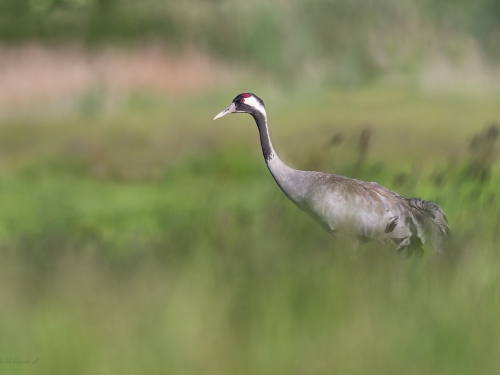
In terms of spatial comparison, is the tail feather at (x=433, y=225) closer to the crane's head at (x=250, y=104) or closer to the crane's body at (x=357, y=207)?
the crane's body at (x=357, y=207)

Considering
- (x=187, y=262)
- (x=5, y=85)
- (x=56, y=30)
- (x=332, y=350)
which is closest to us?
(x=332, y=350)

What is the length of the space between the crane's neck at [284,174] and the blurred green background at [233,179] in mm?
95

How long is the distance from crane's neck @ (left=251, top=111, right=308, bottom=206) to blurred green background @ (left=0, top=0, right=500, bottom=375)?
0.10m

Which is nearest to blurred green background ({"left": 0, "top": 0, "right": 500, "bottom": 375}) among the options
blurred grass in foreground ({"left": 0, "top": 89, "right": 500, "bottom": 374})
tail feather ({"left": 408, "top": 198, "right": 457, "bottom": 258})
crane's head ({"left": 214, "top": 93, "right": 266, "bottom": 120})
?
blurred grass in foreground ({"left": 0, "top": 89, "right": 500, "bottom": 374})

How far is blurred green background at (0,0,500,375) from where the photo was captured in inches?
145

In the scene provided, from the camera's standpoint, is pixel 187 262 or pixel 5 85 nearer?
pixel 187 262

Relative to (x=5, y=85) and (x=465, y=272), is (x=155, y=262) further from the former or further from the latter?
(x=5, y=85)

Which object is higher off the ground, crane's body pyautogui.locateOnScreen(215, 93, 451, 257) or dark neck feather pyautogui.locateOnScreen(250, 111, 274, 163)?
dark neck feather pyautogui.locateOnScreen(250, 111, 274, 163)

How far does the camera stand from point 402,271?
4.12 m

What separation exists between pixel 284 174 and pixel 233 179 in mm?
3941

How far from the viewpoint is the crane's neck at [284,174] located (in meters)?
5.68

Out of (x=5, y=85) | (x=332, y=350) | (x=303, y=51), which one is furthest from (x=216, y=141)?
(x=332, y=350)

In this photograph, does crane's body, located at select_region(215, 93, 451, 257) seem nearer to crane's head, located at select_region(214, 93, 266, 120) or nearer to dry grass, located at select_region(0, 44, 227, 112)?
crane's head, located at select_region(214, 93, 266, 120)

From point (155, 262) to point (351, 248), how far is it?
3.41 feet
